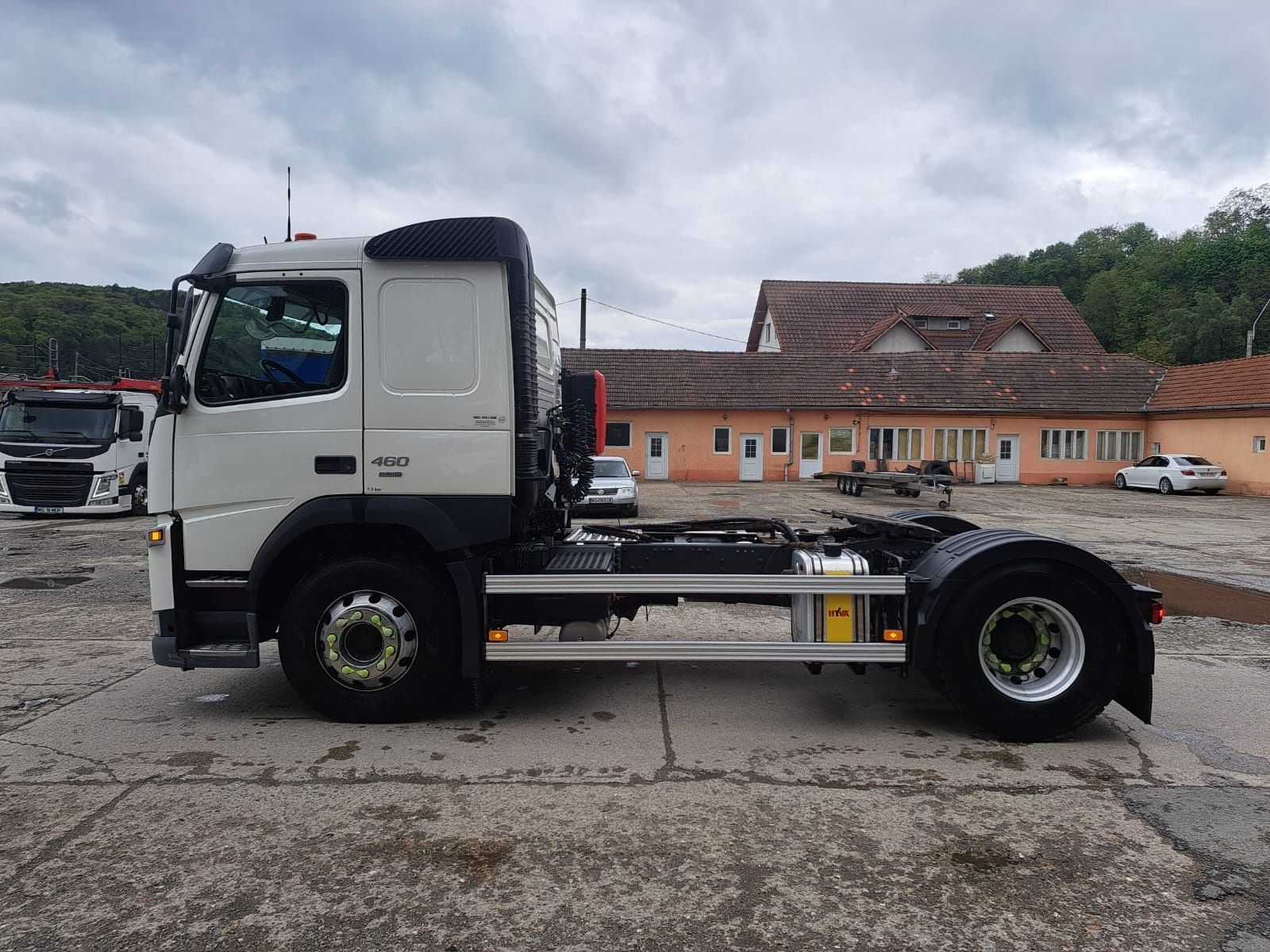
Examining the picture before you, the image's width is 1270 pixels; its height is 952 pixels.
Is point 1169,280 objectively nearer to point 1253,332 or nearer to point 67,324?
point 1253,332

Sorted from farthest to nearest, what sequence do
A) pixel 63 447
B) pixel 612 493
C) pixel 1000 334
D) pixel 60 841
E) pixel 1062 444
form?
1. pixel 1000 334
2. pixel 1062 444
3. pixel 612 493
4. pixel 63 447
5. pixel 60 841

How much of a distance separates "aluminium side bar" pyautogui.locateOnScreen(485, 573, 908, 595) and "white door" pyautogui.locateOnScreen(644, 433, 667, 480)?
27328 millimetres

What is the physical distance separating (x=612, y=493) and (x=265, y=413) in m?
12.5

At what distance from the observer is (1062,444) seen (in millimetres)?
32719

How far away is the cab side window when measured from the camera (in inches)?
192

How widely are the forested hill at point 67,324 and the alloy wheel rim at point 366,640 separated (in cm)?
3087

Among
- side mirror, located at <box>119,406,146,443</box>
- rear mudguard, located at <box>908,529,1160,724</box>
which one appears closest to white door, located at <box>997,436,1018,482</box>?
side mirror, located at <box>119,406,146,443</box>

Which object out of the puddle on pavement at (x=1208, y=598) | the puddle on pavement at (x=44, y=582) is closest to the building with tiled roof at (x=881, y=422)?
the puddle on pavement at (x=1208, y=598)

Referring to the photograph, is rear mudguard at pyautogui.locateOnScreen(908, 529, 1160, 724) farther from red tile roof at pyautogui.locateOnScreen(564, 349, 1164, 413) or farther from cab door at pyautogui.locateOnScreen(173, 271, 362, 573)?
red tile roof at pyautogui.locateOnScreen(564, 349, 1164, 413)

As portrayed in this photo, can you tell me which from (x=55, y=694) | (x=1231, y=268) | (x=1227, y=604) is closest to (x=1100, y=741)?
(x=1227, y=604)

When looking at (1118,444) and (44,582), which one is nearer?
(44,582)

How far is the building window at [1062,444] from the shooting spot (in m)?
32.6

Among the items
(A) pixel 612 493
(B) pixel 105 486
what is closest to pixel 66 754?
(A) pixel 612 493

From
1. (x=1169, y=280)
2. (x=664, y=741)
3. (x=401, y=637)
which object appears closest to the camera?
(x=664, y=741)
